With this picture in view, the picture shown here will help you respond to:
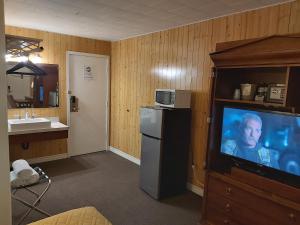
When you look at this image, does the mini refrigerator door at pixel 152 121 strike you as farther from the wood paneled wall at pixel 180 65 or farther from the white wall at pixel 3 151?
the white wall at pixel 3 151

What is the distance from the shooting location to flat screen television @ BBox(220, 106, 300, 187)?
1916mm

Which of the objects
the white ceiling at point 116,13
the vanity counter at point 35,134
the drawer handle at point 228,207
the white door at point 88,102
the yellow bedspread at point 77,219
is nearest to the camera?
the yellow bedspread at point 77,219

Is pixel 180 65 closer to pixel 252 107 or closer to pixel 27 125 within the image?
pixel 252 107

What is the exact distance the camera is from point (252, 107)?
2.29 meters

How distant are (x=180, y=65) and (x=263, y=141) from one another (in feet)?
5.72

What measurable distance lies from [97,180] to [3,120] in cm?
229

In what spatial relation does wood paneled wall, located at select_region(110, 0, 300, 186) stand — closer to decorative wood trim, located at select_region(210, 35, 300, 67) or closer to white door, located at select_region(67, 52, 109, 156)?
white door, located at select_region(67, 52, 109, 156)

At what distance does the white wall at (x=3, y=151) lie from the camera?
1493 millimetres

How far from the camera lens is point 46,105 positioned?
4191mm

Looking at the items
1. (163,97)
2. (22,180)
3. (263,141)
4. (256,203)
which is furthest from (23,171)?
(263,141)

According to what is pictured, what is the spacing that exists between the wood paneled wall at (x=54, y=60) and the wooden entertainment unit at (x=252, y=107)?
3.08 meters

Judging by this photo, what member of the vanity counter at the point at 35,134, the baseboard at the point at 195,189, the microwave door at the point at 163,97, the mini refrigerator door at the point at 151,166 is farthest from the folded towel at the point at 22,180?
the baseboard at the point at 195,189

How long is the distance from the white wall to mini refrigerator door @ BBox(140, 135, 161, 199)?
1.77 meters

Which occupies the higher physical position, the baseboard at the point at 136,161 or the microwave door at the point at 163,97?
the microwave door at the point at 163,97
